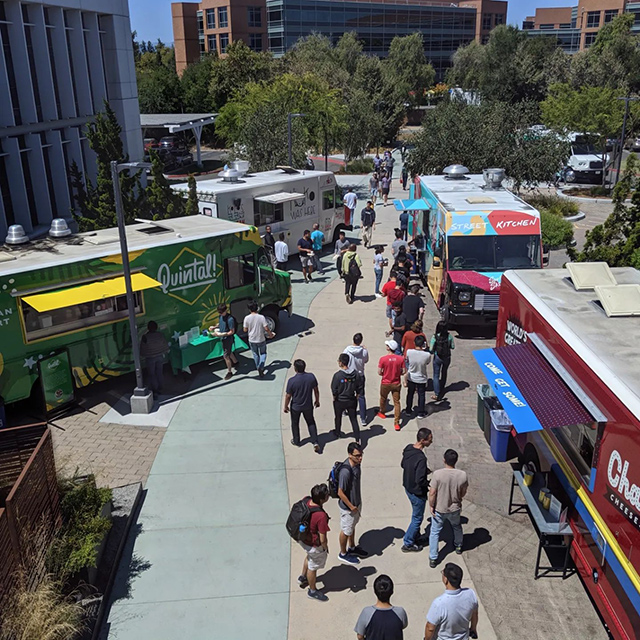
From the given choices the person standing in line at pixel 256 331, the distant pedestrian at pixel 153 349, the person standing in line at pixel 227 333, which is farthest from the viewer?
the person standing in line at pixel 227 333

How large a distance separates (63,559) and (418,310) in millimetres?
8459

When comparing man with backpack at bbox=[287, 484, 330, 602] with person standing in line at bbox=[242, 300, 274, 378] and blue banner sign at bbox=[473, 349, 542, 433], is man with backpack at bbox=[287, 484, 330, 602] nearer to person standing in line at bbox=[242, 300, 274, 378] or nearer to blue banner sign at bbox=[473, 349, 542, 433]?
blue banner sign at bbox=[473, 349, 542, 433]

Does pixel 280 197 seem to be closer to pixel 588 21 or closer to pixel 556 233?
pixel 556 233

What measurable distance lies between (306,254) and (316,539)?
1274 cm

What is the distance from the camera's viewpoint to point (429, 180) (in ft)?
67.5

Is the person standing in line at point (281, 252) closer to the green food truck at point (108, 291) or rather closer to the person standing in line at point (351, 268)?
the person standing in line at point (351, 268)

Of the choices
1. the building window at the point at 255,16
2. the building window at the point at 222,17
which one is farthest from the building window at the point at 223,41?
the building window at the point at 255,16

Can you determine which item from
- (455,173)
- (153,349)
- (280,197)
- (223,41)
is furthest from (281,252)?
(223,41)

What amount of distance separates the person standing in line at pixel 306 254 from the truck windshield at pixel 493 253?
4.71 metres

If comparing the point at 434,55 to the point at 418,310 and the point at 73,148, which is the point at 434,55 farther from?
the point at 418,310

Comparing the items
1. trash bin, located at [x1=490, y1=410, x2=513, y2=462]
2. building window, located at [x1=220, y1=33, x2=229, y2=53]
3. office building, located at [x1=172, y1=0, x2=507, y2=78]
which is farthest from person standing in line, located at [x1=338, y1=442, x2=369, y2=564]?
building window, located at [x1=220, y1=33, x2=229, y2=53]

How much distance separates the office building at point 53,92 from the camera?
2395cm

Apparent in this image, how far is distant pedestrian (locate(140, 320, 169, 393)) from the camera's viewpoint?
12.2 metres

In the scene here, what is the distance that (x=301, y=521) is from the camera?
23.5 ft
